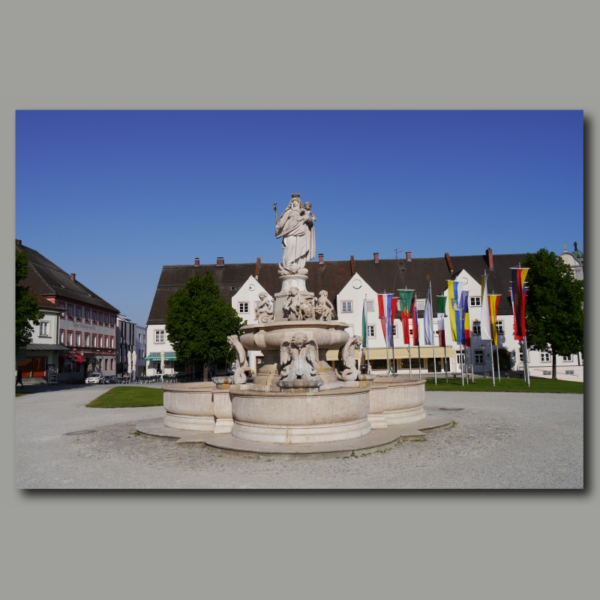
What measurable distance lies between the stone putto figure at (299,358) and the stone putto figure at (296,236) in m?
3.35

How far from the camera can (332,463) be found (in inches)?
362

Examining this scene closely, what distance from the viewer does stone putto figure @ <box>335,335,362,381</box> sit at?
13.3 m

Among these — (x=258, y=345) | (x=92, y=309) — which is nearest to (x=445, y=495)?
(x=258, y=345)

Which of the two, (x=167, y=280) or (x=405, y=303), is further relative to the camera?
(x=167, y=280)

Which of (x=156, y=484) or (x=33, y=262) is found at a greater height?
(x=33, y=262)

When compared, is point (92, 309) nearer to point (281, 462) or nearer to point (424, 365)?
point (424, 365)

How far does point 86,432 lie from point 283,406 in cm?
702

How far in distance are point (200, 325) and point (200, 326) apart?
0.29 feet

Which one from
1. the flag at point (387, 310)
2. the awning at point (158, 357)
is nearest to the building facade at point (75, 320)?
the awning at point (158, 357)

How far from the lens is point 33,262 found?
169 feet

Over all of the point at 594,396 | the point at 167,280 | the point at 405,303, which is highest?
the point at 167,280

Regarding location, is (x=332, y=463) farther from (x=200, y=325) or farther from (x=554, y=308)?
(x=554, y=308)

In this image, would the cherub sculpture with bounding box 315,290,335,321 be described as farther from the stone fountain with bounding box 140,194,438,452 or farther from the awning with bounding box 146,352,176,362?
the awning with bounding box 146,352,176,362

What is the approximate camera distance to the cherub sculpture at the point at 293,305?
43.6ft
